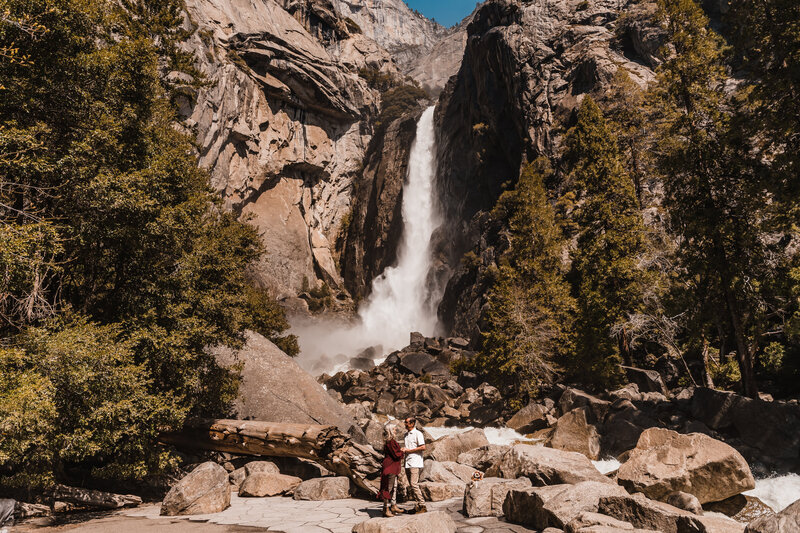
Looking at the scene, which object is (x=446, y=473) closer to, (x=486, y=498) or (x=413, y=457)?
(x=413, y=457)

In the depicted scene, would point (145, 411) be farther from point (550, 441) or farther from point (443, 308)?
point (443, 308)

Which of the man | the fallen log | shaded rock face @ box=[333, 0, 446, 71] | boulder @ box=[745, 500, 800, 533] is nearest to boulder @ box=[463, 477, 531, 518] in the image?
the man

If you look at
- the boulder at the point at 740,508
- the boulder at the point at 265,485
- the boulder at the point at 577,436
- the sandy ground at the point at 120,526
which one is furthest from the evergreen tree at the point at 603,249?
the sandy ground at the point at 120,526

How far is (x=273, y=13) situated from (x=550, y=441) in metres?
68.1

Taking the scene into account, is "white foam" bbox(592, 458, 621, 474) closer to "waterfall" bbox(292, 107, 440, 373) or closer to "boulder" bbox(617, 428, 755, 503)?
"boulder" bbox(617, 428, 755, 503)

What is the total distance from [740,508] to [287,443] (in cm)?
995

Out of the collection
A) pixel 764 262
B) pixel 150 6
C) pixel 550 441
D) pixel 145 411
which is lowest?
pixel 550 441

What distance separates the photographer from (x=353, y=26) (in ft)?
275

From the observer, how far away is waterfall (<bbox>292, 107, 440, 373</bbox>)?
5466cm

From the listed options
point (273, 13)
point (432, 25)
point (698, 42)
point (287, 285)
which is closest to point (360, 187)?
point (287, 285)

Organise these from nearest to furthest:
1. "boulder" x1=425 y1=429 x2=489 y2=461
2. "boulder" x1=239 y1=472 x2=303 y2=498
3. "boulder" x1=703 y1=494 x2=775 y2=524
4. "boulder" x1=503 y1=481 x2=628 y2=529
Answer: "boulder" x1=503 y1=481 x2=628 y2=529 < "boulder" x1=703 y1=494 x2=775 y2=524 < "boulder" x1=239 y1=472 x2=303 y2=498 < "boulder" x1=425 y1=429 x2=489 y2=461

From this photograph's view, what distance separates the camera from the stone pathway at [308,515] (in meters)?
6.42

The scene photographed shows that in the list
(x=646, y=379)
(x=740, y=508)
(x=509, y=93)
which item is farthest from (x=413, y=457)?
(x=509, y=93)

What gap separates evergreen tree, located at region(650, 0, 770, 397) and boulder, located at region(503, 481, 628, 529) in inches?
384
